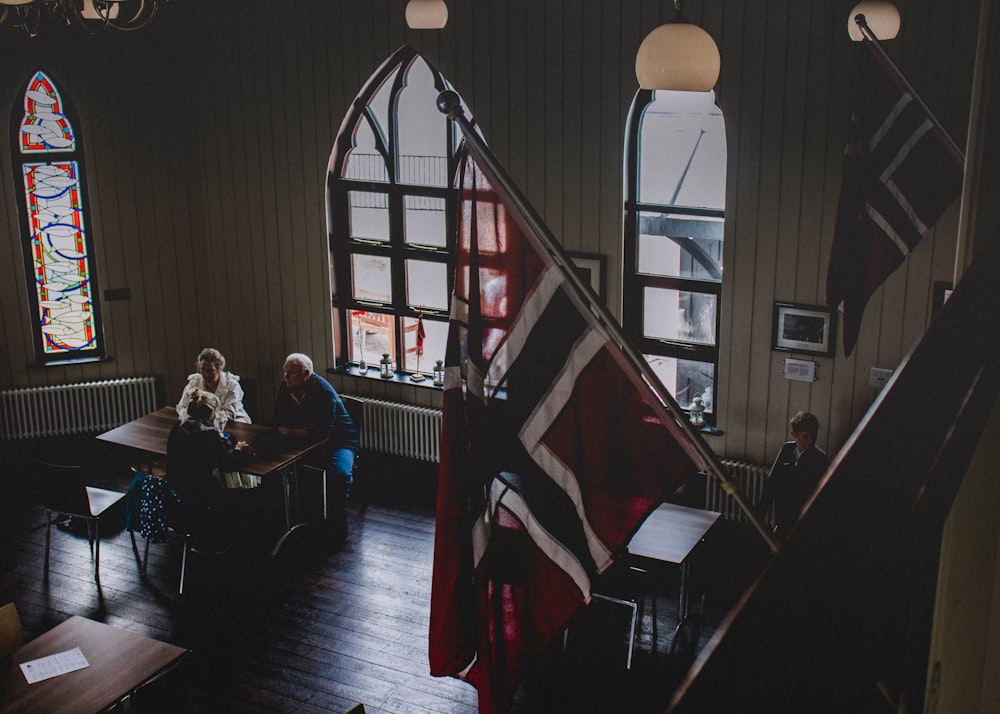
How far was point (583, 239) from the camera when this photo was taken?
778 centimetres

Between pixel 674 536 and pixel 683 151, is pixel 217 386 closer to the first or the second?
pixel 674 536

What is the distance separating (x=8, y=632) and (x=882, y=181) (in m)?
4.59

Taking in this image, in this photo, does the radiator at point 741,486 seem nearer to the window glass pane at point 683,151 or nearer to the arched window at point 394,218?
the window glass pane at point 683,151

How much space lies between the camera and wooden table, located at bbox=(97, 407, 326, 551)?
7043mm

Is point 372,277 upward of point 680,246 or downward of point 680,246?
downward

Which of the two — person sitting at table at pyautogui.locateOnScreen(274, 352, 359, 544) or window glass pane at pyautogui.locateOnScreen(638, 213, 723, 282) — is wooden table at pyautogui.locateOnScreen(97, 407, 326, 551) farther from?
window glass pane at pyautogui.locateOnScreen(638, 213, 723, 282)

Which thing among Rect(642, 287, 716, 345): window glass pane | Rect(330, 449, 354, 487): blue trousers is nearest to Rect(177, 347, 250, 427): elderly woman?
Rect(330, 449, 354, 487): blue trousers

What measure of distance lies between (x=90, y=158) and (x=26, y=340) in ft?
5.72

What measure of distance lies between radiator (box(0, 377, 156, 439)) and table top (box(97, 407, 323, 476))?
1475 mm

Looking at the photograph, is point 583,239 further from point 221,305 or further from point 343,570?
point 221,305

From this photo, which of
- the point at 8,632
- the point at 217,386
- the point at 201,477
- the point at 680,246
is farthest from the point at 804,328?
the point at 8,632

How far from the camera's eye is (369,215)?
8922 mm

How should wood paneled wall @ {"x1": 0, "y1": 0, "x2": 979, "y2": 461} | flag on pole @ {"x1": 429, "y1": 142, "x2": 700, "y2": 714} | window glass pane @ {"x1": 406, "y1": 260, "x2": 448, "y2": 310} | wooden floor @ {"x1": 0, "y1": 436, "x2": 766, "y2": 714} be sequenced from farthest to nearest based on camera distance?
1. window glass pane @ {"x1": 406, "y1": 260, "x2": 448, "y2": 310}
2. wood paneled wall @ {"x1": 0, "y1": 0, "x2": 979, "y2": 461}
3. wooden floor @ {"x1": 0, "y1": 436, "x2": 766, "y2": 714}
4. flag on pole @ {"x1": 429, "y1": 142, "x2": 700, "y2": 714}

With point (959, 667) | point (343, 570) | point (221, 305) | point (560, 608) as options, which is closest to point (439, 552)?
point (560, 608)
